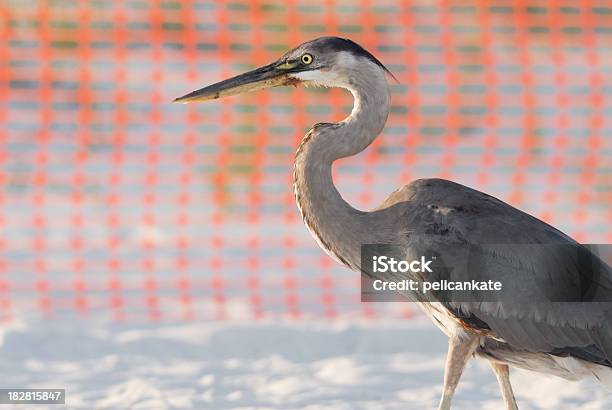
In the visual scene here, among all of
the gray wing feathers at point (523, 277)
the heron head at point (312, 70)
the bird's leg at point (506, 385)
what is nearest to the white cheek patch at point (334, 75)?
the heron head at point (312, 70)

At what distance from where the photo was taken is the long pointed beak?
19.6 feet

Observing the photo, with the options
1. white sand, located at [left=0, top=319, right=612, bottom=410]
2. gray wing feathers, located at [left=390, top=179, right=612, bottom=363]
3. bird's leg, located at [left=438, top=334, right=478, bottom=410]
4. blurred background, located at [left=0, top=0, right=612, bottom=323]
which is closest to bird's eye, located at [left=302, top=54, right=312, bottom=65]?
gray wing feathers, located at [left=390, top=179, right=612, bottom=363]

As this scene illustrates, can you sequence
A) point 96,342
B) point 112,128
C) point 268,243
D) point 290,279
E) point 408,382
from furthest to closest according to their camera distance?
point 112,128
point 268,243
point 290,279
point 96,342
point 408,382

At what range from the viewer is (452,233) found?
5531 millimetres

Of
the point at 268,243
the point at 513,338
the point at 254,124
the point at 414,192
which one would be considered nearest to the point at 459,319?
→ the point at 513,338

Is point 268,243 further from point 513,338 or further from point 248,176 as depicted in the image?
point 513,338

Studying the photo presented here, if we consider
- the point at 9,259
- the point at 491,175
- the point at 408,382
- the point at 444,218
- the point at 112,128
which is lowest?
the point at 408,382

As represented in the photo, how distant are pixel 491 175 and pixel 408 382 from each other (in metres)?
6.04

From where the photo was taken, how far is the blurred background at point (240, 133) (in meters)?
11.2

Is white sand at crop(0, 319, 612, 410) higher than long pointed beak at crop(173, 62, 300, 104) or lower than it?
lower

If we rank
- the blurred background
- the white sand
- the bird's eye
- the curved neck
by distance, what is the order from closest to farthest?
the curved neck
the bird's eye
the white sand
the blurred background

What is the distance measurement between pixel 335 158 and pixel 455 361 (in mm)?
1018

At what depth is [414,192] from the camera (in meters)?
5.71

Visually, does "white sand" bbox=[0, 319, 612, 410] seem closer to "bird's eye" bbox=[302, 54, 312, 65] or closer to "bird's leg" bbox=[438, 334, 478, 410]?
"bird's leg" bbox=[438, 334, 478, 410]
